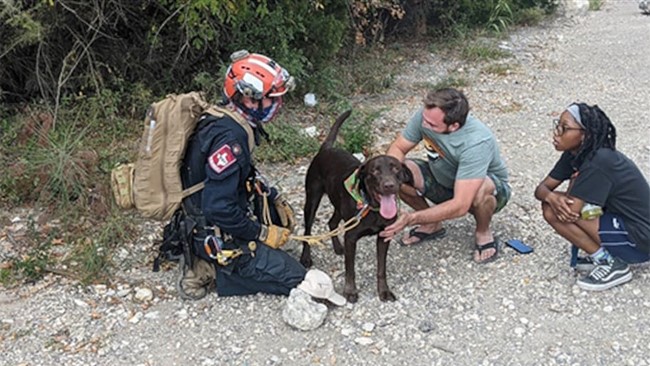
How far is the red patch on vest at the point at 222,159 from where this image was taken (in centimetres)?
396

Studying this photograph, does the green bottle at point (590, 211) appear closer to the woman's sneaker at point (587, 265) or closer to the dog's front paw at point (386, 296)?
the woman's sneaker at point (587, 265)

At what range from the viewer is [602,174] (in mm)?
4090

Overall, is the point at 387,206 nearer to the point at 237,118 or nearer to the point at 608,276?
the point at 237,118

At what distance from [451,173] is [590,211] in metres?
0.97

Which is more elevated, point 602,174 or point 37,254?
point 602,174

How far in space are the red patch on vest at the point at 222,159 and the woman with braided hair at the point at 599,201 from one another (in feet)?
6.72

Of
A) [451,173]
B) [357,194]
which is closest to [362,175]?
[357,194]

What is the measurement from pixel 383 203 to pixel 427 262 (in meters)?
1.07

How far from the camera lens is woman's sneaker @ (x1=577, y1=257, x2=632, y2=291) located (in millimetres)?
4320

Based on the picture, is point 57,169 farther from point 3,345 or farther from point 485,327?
point 485,327

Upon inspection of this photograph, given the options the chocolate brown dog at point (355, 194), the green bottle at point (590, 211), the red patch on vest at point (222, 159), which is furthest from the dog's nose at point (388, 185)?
the green bottle at point (590, 211)

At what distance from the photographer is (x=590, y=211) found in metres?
4.24

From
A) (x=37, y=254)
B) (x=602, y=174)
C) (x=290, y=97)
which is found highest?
(x=602, y=174)

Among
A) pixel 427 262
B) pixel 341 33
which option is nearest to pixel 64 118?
pixel 341 33
